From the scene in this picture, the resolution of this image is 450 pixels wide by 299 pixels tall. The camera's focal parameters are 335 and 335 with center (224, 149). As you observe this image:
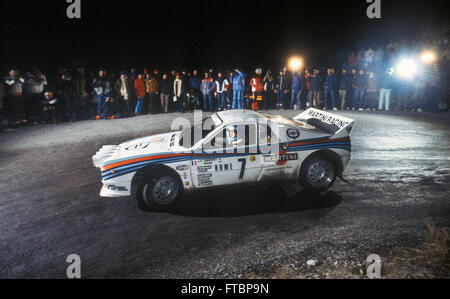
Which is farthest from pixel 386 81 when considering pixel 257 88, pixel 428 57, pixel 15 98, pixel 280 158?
pixel 15 98

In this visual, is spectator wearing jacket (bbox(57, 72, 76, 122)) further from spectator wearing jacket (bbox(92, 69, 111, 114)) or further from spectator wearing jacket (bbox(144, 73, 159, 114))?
spectator wearing jacket (bbox(144, 73, 159, 114))

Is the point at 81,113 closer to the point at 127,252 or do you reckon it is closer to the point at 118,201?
the point at 118,201

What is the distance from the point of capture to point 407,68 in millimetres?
14750

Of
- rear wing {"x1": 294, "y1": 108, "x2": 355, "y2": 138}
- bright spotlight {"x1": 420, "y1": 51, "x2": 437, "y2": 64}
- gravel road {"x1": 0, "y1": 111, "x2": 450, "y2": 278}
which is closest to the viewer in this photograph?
gravel road {"x1": 0, "y1": 111, "x2": 450, "y2": 278}

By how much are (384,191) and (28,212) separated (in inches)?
251

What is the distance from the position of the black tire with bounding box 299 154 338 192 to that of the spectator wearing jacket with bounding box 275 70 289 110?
10.1 metres

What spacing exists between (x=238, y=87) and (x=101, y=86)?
6015 mm

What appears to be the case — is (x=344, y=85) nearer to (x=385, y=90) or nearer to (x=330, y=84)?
(x=330, y=84)

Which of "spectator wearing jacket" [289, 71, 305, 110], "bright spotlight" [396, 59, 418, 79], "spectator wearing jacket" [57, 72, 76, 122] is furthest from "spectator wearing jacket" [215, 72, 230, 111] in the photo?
"bright spotlight" [396, 59, 418, 79]

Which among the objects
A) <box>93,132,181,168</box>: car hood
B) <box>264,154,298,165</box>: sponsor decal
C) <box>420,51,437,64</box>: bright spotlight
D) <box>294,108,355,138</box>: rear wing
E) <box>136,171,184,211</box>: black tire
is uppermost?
<box>420,51,437,64</box>: bright spotlight

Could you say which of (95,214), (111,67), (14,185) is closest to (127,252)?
(95,214)

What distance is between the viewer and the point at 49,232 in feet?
16.8

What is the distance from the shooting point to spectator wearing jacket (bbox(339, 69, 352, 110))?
1527 centimetres

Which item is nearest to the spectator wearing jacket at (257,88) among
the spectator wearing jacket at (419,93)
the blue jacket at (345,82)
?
the blue jacket at (345,82)
